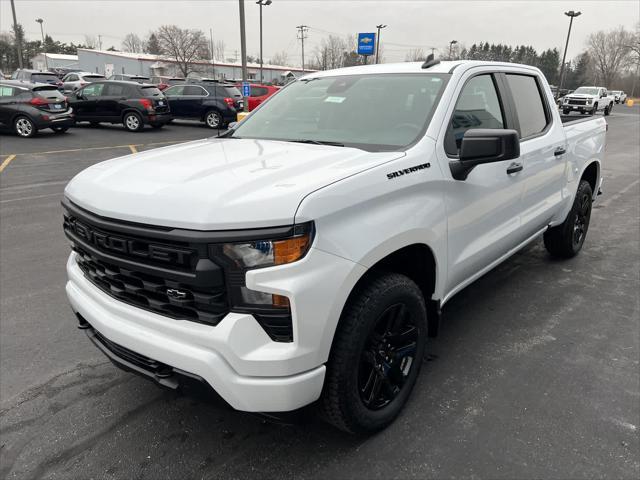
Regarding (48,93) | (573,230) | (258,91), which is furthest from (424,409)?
(258,91)

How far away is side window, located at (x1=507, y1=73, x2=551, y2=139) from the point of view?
3.80 meters

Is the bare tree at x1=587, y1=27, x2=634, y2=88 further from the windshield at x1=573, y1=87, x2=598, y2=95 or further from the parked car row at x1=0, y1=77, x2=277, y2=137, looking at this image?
the parked car row at x1=0, y1=77, x2=277, y2=137

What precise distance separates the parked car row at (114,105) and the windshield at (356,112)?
11327 millimetres

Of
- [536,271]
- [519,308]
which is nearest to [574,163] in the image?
[536,271]

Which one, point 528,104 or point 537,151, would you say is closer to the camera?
point 537,151

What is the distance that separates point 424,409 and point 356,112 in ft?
6.00

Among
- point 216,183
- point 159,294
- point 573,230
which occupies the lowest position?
point 573,230

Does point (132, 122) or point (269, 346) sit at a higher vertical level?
point (269, 346)

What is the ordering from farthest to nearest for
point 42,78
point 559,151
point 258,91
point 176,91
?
point 42,78 < point 258,91 < point 176,91 < point 559,151

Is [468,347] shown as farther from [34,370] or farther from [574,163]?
[34,370]

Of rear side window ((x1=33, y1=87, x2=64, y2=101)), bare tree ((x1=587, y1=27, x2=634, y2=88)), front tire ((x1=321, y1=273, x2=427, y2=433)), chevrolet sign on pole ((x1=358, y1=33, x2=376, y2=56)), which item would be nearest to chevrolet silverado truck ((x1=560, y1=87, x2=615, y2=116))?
chevrolet sign on pole ((x1=358, y1=33, x2=376, y2=56))

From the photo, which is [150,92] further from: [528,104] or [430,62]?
[430,62]

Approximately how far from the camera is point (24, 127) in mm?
14867

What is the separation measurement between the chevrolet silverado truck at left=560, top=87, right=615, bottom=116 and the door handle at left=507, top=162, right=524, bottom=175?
98.9 feet
